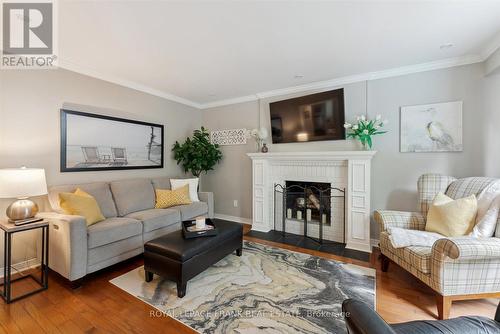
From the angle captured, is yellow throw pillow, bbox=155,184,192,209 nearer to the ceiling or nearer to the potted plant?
the potted plant

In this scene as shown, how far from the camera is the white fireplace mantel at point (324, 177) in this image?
282 centimetres

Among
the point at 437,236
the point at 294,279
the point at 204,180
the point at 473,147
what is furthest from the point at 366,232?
the point at 204,180

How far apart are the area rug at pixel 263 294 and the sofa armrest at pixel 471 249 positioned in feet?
2.45

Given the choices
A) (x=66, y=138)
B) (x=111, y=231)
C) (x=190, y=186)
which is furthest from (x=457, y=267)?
(x=66, y=138)

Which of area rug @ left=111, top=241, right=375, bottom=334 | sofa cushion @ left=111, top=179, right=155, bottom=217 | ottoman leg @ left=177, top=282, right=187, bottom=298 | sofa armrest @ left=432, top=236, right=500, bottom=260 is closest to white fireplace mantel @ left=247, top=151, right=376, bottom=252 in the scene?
area rug @ left=111, top=241, right=375, bottom=334

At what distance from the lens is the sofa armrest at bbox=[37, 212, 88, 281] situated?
1896 millimetres

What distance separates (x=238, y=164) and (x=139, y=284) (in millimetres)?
2544

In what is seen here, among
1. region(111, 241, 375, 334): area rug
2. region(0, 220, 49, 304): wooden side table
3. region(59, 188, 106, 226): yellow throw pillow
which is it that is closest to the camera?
region(111, 241, 375, 334): area rug

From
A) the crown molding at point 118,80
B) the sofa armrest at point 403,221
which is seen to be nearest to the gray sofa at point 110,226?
the crown molding at point 118,80

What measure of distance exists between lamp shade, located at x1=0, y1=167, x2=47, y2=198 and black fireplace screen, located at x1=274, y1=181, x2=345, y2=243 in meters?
2.98

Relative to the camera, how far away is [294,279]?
2129mm

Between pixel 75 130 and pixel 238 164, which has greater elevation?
pixel 75 130

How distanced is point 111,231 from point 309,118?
298 cm

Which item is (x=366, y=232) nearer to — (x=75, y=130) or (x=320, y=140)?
(x=320, y=140)
